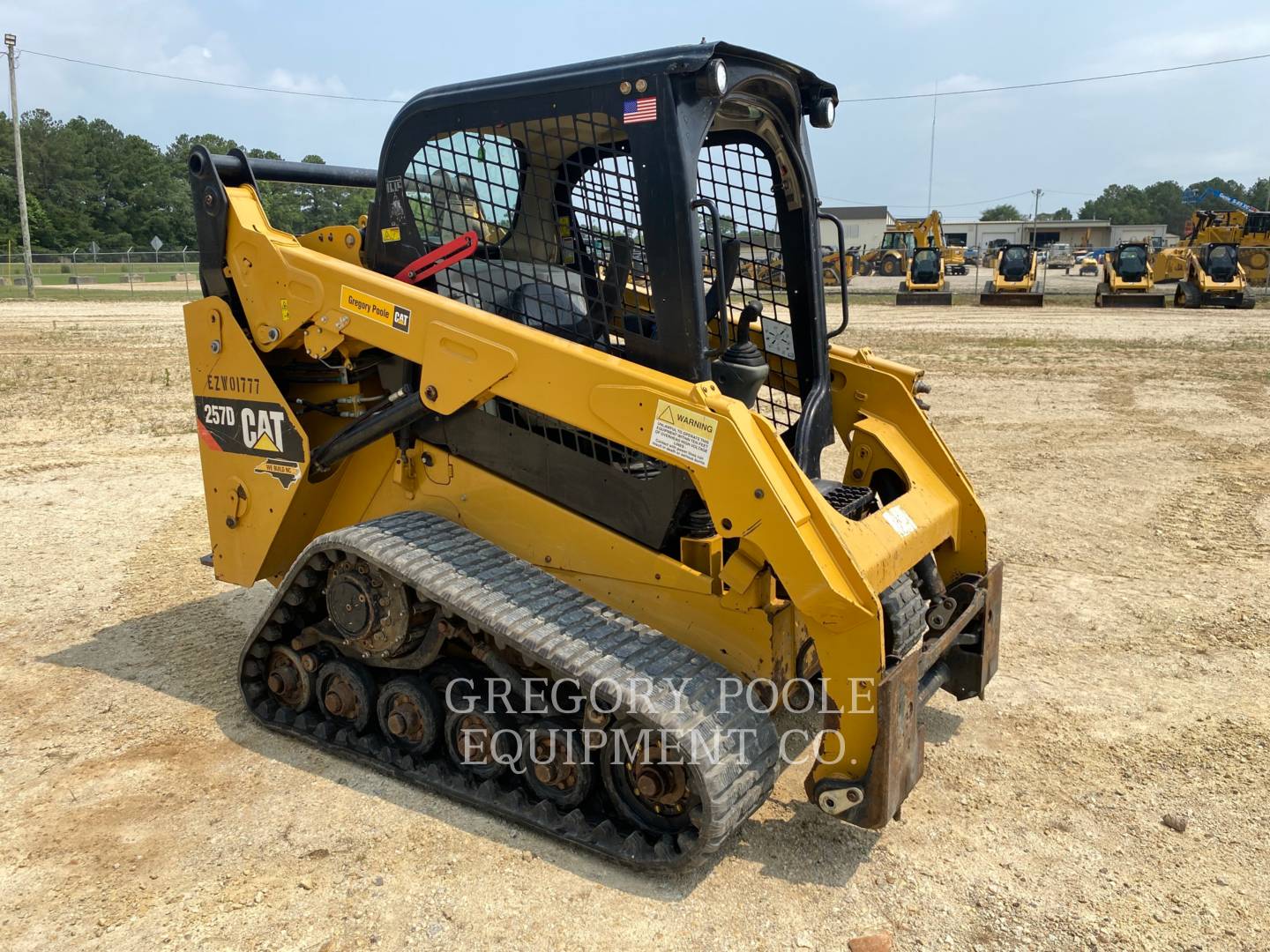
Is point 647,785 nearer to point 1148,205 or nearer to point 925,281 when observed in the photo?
point 925,281

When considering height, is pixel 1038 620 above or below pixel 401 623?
below

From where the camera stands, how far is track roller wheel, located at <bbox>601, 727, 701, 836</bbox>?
10.6 feet

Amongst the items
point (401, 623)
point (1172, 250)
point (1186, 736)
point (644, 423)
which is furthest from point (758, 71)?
point (1172, 250)

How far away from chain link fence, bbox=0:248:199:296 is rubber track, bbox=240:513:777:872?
36.8 metres

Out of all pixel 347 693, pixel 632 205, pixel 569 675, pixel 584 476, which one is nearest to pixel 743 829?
pixel 569 675

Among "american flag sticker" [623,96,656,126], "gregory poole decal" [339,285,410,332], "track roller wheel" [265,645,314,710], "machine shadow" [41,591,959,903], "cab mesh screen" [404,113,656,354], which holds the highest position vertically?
"american flag sticker" [623,96,656,126]

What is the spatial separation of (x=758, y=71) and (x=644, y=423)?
1427mm

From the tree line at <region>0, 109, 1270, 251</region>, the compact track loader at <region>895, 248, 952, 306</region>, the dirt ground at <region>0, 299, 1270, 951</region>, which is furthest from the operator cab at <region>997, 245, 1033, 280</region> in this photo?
the tree line at <region>0, 109, 1270, 251</region>

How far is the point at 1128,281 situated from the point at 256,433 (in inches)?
1165

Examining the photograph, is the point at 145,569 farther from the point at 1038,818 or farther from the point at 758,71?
the point at 1038,818

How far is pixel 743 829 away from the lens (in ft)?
11.6

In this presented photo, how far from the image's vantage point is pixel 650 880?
10.6 ft

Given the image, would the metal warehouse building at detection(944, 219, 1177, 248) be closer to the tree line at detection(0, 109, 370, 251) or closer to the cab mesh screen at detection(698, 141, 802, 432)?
the tree line at detection(0, 109, 370, 251)

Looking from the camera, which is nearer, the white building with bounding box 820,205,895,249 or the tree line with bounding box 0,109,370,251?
the tree line with bounding box 0,109,370,251
